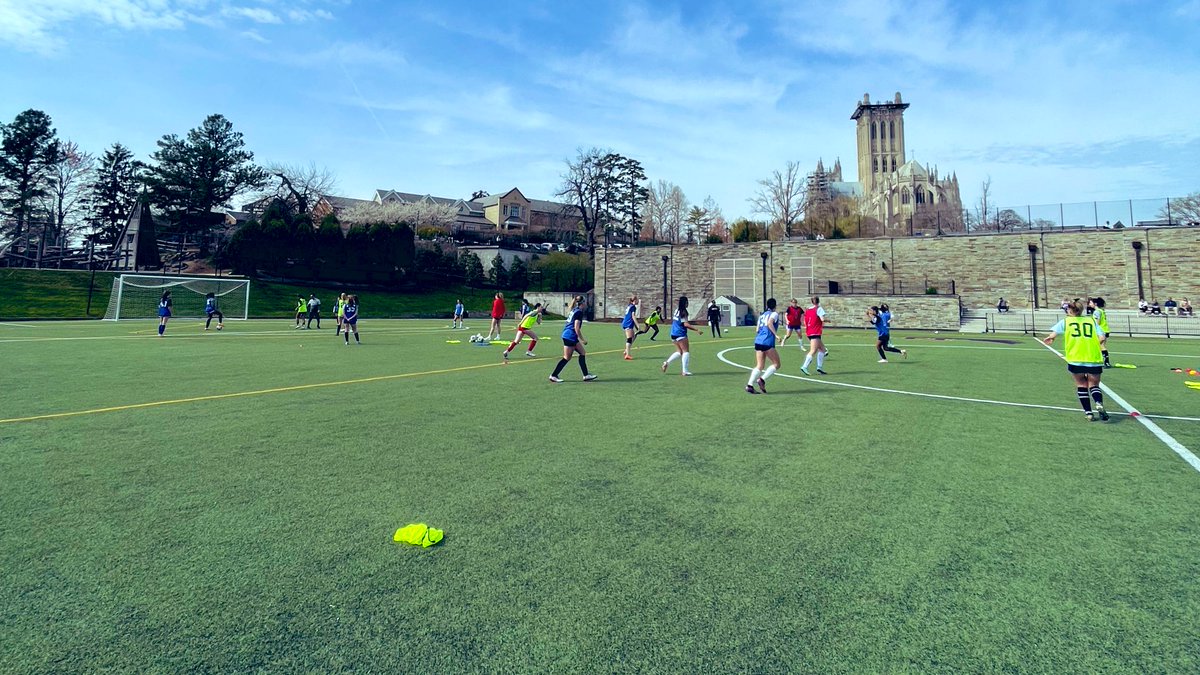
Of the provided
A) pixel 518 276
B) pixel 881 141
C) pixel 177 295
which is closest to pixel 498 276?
pixel 518 276

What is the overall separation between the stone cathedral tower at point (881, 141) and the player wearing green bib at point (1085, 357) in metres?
143

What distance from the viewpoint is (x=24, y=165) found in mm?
57250

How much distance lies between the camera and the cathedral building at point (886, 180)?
114062 millimetres

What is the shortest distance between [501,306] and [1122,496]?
21511 millimetres

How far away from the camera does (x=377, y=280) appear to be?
61.4 metres

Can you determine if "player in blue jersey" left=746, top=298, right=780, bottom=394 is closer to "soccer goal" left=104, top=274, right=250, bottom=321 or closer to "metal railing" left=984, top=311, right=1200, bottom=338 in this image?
"metal railing" left=984, top=311, right=1200, bottom=338

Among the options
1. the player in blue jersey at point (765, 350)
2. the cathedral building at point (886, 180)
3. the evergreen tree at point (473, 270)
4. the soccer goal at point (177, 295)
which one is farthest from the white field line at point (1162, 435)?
the cathedral building at point (886, 180)

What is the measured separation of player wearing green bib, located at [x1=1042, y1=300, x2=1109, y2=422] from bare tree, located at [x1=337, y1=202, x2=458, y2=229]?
261ft

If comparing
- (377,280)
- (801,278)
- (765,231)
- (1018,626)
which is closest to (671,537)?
(1018,626)

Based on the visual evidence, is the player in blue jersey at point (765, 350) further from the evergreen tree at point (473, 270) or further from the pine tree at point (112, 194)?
the pine tree at point (112, 194)

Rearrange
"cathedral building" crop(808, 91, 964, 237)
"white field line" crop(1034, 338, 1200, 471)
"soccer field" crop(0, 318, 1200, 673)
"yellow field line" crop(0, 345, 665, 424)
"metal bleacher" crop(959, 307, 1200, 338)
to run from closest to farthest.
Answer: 1. "soccer field" crop(0, 318, 1200, 673)
2. "white field line" crop(1034, 338, 1200, 471)
3. "yellow field line" crop(0, 345, 665, 424)
4. "metal bleacher" crop(959, 307, 1200, 338)
5. "cathedral building" crop(808, 91, 964, 237)

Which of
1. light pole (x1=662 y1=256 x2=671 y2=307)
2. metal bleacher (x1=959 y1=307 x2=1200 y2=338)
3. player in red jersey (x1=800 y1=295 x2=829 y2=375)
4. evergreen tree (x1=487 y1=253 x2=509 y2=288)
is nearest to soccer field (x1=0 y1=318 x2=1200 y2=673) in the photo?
player in red jersey (x1=800 y1=295 x2=829 y2=375)

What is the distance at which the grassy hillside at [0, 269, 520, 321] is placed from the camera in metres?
40.3

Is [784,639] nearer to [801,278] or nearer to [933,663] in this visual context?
[933,663]
